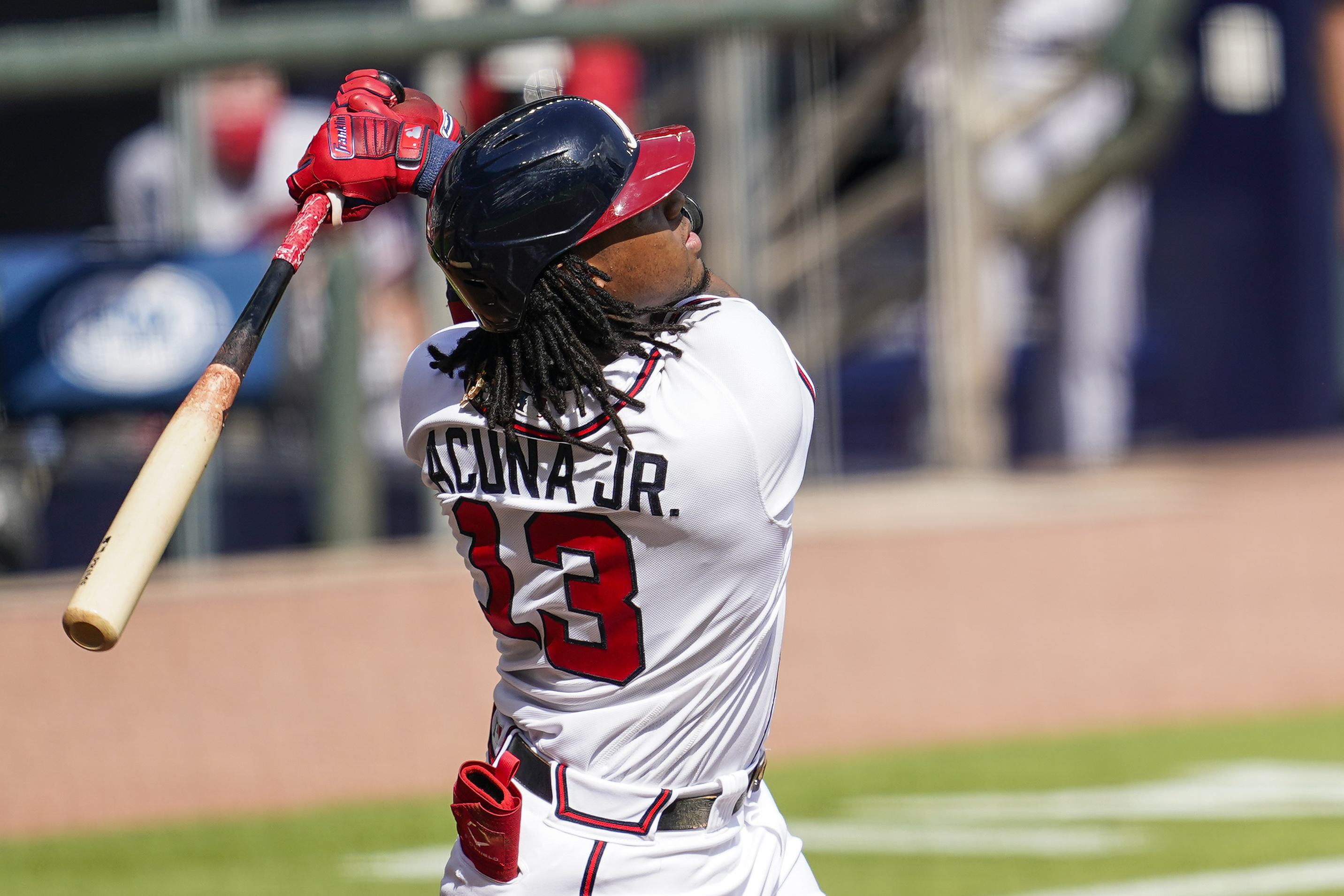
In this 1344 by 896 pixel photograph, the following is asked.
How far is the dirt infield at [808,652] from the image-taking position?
5746 mm

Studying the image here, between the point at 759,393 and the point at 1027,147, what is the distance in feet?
30.5

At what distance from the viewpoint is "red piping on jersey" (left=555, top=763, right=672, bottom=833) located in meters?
2.19

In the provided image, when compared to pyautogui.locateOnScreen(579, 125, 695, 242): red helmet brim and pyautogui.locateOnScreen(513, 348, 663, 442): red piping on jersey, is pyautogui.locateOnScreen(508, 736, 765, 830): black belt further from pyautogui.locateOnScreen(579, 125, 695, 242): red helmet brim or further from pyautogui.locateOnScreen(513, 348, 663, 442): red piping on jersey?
pyautogui.locateOnScreen(579, 125, 695, 242): red helmet brim

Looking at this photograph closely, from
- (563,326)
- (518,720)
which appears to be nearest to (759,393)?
(563,326)

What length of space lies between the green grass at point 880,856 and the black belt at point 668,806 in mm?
2282

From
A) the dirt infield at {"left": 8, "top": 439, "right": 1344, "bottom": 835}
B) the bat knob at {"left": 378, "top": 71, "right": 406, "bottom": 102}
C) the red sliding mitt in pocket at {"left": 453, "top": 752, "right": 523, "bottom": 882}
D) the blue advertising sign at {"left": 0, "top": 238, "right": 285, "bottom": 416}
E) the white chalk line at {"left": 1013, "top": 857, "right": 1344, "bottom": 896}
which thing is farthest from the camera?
the blue advertising sign at {"left": 0, "top": 238, "right": 285, "bottom": 416}

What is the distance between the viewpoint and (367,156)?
2.30 metres

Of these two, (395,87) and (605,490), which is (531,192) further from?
(395,87)

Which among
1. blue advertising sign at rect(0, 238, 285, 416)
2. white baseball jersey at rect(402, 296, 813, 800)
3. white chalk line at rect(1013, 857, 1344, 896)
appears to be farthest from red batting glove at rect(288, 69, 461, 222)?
blue advertising sign at rect(0, 238, 285, 416)

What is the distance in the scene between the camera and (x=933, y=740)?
20.3ft

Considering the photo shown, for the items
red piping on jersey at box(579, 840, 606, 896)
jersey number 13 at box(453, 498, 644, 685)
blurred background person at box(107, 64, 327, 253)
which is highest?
blurred background person at box(107, 64, 327, 253)

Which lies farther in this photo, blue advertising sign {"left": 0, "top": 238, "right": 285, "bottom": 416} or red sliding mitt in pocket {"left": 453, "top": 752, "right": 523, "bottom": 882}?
blue advertising sign {"left": 0, "top": 238, "right": 285, "bottom": 416}

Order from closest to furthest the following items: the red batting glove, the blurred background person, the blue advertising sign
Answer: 1. the red batting glove
2. the blue advertising sign
3. the blurred background person

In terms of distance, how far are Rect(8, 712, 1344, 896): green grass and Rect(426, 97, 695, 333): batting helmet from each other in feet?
8.86
